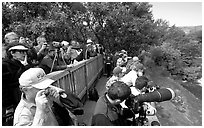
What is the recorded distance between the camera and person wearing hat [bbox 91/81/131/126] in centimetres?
198

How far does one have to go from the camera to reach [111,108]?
6.83 ft

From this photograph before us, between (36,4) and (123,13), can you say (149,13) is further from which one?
(36,4)

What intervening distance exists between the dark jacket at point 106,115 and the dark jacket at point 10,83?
4.10 feet

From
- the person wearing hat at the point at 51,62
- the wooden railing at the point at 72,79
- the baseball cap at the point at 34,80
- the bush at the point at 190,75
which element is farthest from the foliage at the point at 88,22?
the bush at the point at 190,75

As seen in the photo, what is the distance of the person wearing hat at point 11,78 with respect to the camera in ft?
8.67

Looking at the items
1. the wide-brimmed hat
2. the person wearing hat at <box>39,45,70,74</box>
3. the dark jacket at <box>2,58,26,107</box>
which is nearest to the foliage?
the person wearing hat at <box>39,45,70,74</box>

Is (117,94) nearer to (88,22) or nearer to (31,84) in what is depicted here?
(31,84)

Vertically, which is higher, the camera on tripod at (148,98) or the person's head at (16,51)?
the person's head at (16,51)

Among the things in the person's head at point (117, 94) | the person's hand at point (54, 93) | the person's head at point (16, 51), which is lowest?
the person's head at point (117, 94)

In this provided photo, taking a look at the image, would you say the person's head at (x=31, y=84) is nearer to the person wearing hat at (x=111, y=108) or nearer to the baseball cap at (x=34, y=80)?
the baseball cap at (x=34, y=80)

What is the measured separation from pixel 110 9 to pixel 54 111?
41.8 ft

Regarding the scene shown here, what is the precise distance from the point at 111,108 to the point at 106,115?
107 mm

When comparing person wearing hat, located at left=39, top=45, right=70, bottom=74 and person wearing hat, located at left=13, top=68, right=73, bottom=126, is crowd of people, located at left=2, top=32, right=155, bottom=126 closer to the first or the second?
person wearing hat, located at left=13, top=68, right=73, bottom=126

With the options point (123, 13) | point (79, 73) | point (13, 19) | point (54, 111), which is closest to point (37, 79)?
point (54, 111)
